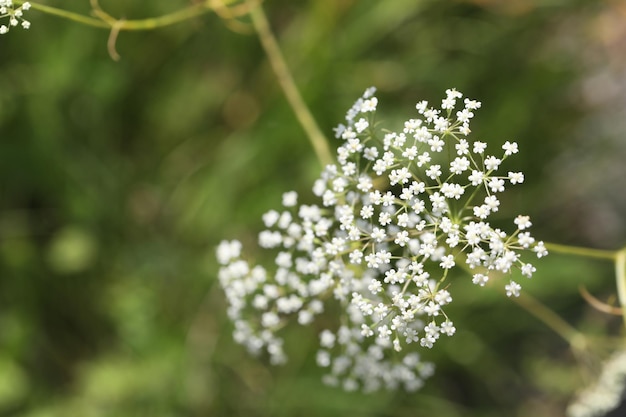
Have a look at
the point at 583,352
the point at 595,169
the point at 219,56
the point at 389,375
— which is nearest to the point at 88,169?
the point at 219,56

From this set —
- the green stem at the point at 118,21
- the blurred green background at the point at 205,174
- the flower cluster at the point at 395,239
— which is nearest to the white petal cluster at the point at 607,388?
the flower cluster at the point at 395,239

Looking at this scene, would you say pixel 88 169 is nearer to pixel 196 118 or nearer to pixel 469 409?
pixel 196 118

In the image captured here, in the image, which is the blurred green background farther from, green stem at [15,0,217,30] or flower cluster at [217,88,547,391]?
flower cluster at [217,88,547,391]

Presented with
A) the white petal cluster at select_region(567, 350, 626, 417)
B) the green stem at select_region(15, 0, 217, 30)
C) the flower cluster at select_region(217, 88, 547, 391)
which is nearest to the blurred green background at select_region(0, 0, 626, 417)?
the white petal cluster at select_region(567, 350, 626, 417)

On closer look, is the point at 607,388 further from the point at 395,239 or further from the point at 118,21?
the point at 118,21

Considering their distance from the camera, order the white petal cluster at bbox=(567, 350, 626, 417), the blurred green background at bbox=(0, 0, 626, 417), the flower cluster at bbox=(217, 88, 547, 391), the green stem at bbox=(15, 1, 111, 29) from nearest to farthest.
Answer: the flower cluster at bbox=(217, 88, 547, 391) < the green stem at bbox=(15, 1, 111, 29) < the white petal cluster at bbox=(567, 350, 626, 417) < the blurred green background at bbox=(0, 0, 626, 417)
